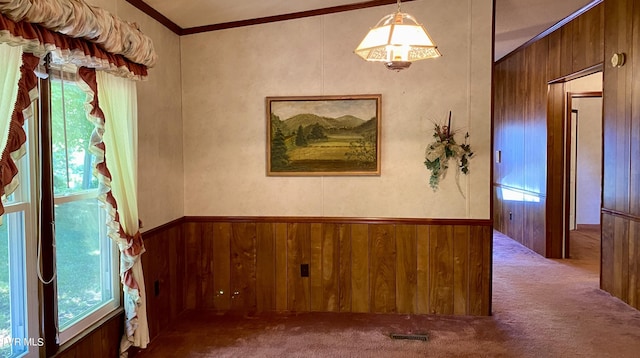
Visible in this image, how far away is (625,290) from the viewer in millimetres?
4027

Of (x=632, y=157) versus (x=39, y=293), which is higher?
(x=632, y=157)

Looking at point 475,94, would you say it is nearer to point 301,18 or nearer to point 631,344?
point 301,18

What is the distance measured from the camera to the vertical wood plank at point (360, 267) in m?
3.87

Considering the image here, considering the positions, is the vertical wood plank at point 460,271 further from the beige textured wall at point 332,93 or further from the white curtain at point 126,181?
the white curtain at point 126,181

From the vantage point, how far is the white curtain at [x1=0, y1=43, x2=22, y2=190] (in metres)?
1.80

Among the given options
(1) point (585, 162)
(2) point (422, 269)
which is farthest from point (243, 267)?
(1) point (585, 162)

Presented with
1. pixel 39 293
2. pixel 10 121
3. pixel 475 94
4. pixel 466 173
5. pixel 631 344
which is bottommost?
pixel 631 344

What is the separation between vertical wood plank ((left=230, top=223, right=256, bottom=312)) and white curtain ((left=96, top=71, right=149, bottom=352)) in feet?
3.68

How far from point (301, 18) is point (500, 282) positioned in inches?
126

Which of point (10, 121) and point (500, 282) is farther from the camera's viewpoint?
point (500, 282)

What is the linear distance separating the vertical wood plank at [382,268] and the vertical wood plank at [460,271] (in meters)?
0.49

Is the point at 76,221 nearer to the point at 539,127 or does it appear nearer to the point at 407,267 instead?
the point at 407,267

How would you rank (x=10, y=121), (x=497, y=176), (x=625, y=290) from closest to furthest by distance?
(x=10, y=121) < (x=625, y=290) < (x=497, y=176)

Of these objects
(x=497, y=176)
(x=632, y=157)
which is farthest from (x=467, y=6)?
(x=497, y=176)
